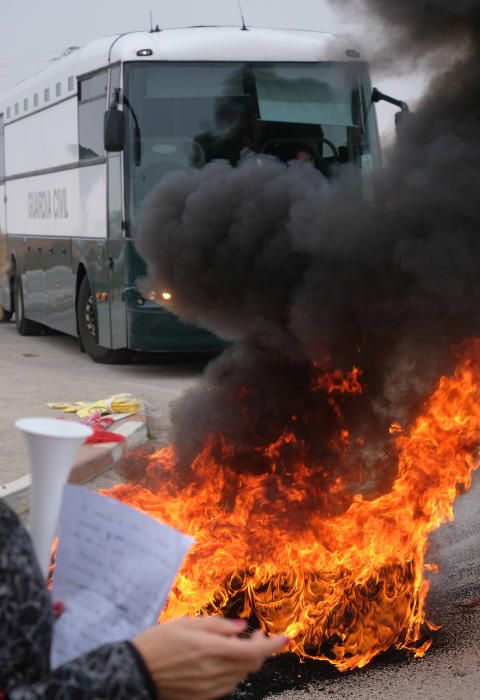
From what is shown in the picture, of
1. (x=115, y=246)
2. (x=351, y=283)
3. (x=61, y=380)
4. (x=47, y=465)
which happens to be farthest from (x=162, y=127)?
(x=47, y=465)

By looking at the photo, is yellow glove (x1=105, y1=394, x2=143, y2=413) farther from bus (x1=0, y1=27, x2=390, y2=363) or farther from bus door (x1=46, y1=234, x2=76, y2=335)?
bus door (x1=46, y1=234, x2=76, y2=335)

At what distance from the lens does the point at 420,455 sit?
18.3 feet

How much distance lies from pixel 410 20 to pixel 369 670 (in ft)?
12.2

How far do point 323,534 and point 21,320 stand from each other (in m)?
12.4

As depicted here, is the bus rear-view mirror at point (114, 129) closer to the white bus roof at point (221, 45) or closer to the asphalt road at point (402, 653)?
the white bus roof at point (221, 45)

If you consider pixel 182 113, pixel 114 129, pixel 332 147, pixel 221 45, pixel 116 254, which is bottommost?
pixel 116 254

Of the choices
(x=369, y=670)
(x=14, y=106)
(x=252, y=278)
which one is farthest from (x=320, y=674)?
(x=14, y=106)

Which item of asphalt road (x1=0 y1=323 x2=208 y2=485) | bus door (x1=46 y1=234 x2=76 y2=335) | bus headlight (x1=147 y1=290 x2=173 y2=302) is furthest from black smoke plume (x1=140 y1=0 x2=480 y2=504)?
bus door (x1=46 y1=234 x2=76 y2=335)

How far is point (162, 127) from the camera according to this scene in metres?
11.3

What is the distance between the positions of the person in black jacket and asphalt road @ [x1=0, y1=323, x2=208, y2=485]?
17.1ft

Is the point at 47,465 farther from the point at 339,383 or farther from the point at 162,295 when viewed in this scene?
the point at 162,295

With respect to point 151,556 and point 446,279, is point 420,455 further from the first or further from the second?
point 151,556

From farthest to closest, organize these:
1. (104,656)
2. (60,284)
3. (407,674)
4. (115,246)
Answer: (60,284) < (115,246) < (407,674) < (104,656)

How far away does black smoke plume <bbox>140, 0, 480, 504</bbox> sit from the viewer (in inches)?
216
